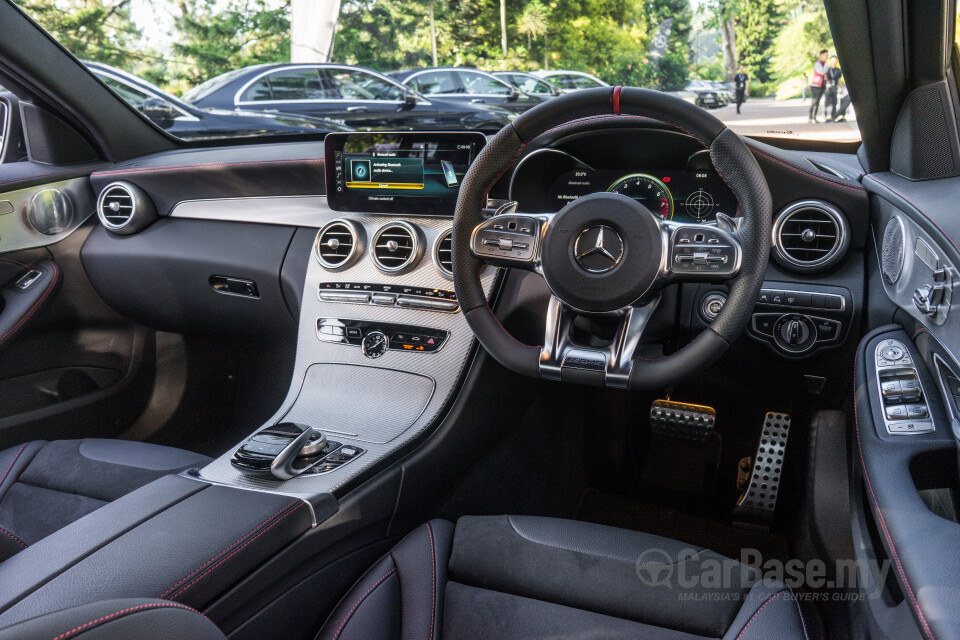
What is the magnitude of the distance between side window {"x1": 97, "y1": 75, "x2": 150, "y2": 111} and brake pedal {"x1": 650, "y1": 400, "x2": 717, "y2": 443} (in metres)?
2.18

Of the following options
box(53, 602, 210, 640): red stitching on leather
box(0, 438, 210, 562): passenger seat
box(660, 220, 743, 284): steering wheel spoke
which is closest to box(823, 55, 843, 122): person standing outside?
box(660, 220, 743, 284): steering wheel spoke

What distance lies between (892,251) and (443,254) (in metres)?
1.07

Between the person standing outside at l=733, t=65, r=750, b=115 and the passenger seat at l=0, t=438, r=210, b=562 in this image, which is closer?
the passenger seat at l=0, t=438, r=210, b=562

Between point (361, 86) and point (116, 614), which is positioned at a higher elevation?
point (361, 86)

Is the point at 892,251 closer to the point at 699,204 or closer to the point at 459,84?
the point at 699,204

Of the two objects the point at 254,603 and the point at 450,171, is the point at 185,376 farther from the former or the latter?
the point at 254,603

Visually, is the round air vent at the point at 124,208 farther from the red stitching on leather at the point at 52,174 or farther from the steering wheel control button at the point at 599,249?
the steering wheel control button at the point at 599,249

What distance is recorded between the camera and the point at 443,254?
1.96 meters

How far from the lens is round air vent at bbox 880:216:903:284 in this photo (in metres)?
1.54

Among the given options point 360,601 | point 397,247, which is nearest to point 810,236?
point 397,247

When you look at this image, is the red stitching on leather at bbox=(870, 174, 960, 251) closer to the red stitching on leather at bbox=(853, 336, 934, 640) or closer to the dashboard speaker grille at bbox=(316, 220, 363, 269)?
the red stitching on leather at bbox=(853, 336, 934, 640)

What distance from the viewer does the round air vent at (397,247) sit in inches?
78.0

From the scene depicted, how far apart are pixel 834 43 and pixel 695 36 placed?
1.76 ft

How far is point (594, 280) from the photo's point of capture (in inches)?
54.7
